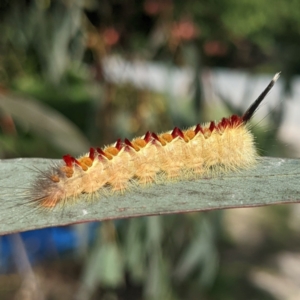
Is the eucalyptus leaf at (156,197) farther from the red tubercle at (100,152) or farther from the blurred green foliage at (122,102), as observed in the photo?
the blurred green foliage at (122,102)

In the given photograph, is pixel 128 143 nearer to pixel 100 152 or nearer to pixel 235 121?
pixel 100 152

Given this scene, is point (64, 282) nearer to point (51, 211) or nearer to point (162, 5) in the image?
point (162, 5)

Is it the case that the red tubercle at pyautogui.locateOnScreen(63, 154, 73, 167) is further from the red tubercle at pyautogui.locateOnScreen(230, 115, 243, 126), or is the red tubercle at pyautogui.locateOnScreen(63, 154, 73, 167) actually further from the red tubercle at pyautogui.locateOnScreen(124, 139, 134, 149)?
the red tubercle at pyautogui.locateOnScreen(230, 115, 243, 126)

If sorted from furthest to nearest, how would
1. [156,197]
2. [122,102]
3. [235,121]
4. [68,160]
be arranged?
[122,102], [235,121], [68,160], [156,197]

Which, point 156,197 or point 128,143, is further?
point 128,143

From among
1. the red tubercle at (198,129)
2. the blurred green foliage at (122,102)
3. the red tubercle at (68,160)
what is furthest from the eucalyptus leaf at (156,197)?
the blurred green foliage at (122,102)

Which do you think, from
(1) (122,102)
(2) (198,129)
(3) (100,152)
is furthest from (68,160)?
(1) (122,102)

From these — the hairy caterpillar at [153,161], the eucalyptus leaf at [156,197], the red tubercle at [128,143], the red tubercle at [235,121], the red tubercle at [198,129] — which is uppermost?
the red tubercle at [235,121]

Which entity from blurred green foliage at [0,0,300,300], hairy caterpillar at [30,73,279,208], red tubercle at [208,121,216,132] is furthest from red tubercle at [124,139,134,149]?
blurred green foliage at [0,0,300,300]

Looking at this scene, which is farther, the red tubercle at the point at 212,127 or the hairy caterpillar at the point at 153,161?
the red tubercle at the point at 212,127

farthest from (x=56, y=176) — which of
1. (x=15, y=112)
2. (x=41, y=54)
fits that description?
(x=41, y=54)
